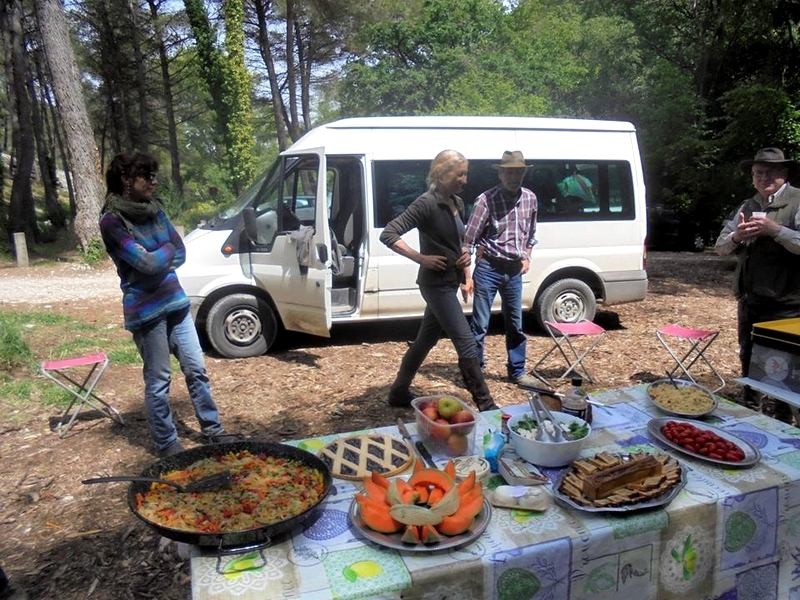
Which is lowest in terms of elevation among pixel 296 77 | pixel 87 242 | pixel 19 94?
pixel 87 242

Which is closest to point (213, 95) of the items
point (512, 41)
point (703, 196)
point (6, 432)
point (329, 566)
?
point (512, 41)

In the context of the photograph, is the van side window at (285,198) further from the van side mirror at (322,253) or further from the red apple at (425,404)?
the red apple at (425,404)

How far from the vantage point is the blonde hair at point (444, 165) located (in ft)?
13.1

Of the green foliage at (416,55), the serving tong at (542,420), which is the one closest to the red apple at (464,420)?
the serving tong at (542,420)

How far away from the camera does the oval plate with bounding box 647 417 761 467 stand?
7.64 feet

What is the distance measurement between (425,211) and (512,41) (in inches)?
1059

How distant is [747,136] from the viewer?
12289 mm

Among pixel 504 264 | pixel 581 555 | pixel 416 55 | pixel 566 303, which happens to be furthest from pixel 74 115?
pixel 416 55

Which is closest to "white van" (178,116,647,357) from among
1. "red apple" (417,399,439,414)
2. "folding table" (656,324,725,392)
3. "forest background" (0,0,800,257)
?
"folding table" (656,324,725,392)

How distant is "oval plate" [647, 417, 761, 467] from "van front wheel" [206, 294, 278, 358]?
4.81 meters

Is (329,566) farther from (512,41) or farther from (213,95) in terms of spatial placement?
(512,41)

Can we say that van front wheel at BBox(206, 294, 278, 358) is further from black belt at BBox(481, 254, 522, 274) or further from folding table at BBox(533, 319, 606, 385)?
folding table at BBox(533, 319, 606, 385)

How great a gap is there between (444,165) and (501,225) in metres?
1.31

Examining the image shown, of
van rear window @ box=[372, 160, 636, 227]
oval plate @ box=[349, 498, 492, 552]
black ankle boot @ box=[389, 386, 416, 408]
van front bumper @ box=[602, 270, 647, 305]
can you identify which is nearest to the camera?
oval plate @ box=[349, 498, 492, 552]
